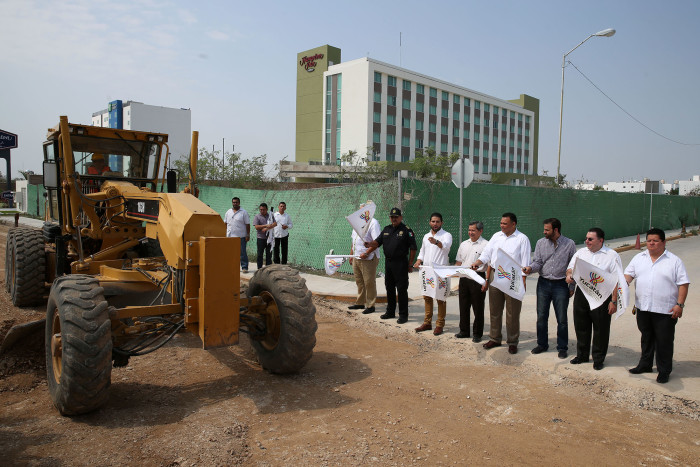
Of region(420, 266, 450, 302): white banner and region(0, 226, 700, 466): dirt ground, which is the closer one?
region(0, 226, 700, 466): dirt ground

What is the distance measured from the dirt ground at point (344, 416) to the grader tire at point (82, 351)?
0.66 feet

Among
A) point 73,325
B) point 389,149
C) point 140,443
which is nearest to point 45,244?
point 73,325

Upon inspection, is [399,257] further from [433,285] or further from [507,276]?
[507,276]

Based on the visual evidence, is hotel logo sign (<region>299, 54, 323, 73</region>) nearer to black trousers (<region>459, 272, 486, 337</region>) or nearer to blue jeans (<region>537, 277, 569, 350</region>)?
black trousers (<region>459, 272, 486, 337</region>)

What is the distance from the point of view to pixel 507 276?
20.5 feet

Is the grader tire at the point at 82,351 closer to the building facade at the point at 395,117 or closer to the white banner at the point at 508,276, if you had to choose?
the white banner at the point at 508,276

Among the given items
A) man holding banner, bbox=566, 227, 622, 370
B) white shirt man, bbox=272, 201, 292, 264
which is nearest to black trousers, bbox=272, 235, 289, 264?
white shirt man, bbox=272, 201, 292, 264

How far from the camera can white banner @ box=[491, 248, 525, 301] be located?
621 cm

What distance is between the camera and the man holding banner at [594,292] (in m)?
5.53

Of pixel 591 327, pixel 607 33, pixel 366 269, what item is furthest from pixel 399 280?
pixel 607 33

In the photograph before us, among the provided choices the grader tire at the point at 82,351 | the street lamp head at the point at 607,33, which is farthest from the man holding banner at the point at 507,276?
the street lamp head at the point at 607,33

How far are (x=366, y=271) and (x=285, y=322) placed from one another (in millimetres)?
3642

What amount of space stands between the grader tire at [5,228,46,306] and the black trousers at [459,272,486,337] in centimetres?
640

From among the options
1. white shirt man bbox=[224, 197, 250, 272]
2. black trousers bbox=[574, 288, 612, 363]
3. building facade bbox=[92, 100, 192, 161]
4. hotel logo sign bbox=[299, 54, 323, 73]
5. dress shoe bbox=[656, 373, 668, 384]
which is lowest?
dress shoe bbox=[656, 373, 668, 384]
